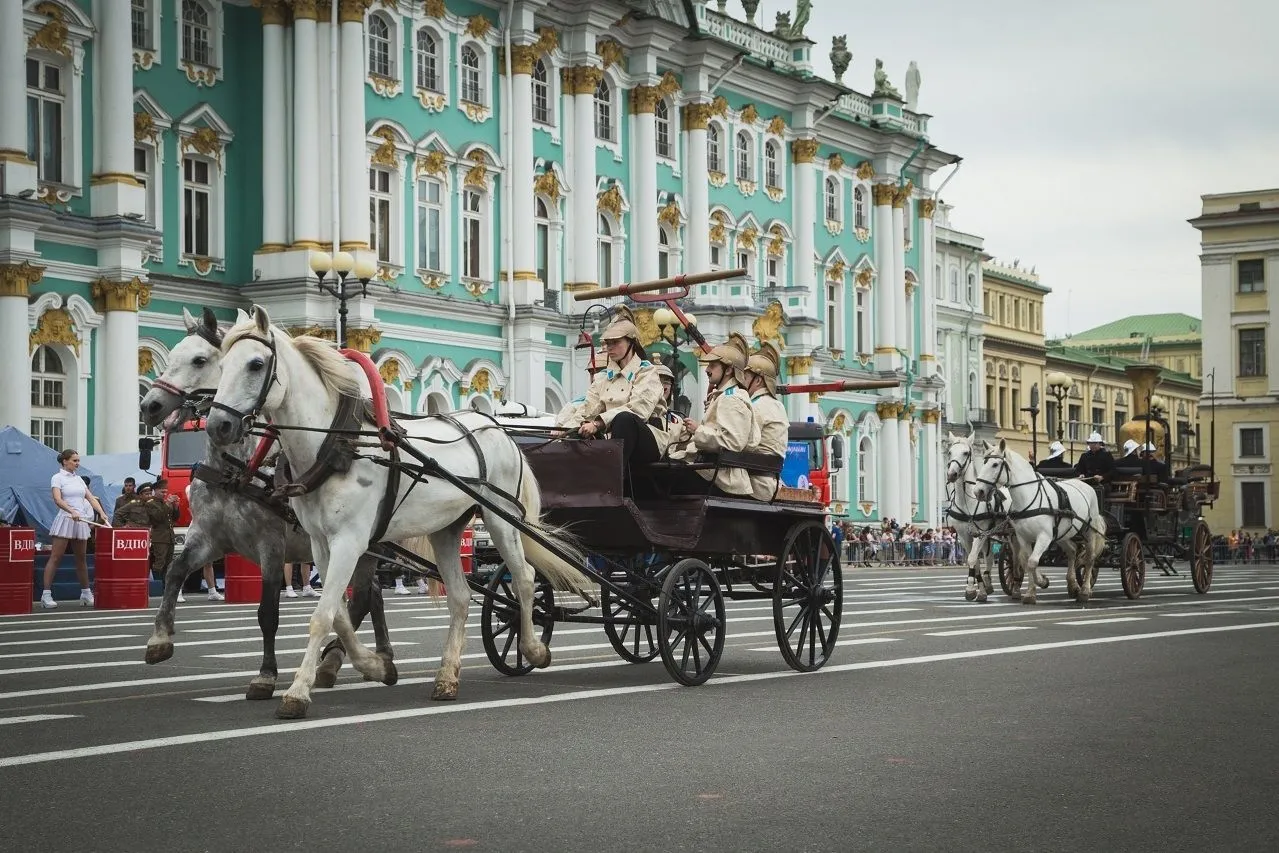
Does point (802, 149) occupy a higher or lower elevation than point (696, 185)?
higher

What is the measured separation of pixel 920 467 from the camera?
210ft

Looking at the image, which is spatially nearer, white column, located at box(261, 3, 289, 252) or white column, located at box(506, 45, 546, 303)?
white column, located at box(261, 3, 289, 252)

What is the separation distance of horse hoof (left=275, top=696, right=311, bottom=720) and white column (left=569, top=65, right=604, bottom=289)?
36791 mm

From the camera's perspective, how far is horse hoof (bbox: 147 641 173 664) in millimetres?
11062

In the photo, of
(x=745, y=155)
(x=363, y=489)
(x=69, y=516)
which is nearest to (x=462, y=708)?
(x=363, y=489)

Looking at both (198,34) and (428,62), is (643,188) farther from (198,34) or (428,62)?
(198,34)

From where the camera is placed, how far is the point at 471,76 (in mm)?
43250

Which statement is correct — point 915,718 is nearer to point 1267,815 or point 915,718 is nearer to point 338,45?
point 1267,815

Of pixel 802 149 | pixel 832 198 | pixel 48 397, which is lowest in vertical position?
pixel 48 397

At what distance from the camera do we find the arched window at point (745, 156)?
54312 millimetres

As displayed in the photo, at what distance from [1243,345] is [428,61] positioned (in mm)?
57368

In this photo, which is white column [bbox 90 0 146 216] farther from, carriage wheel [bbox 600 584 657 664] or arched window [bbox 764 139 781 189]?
arched window [bbox 764 139 781 189]

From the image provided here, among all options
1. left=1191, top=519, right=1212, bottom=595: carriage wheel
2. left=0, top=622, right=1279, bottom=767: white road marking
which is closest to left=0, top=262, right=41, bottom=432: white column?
left=1191, top=519, right=1212, bottom=595: carriage wheel

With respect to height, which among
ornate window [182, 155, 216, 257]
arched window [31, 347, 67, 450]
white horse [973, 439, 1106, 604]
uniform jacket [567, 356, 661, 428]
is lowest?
white horse [973, 439, 1106, 604]
